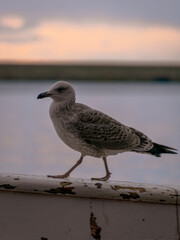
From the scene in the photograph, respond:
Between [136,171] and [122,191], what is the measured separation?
661cm

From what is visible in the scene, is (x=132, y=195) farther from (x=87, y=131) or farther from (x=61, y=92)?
(x=61, y=92)

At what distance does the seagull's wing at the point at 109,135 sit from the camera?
10.6ft

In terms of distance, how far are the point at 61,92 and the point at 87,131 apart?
0.86ft

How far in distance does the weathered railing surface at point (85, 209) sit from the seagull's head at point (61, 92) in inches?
19.3

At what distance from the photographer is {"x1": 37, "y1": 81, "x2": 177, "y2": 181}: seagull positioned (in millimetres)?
3096

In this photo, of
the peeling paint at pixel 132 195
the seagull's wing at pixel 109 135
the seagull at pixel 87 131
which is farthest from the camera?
the seagull's wing at pixel 109 135

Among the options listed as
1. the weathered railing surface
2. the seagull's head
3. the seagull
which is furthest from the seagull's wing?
the weathered railing surface

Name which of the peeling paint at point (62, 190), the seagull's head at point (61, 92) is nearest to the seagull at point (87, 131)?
the seagull's head at point (61, 92)

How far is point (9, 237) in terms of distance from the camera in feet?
9.50

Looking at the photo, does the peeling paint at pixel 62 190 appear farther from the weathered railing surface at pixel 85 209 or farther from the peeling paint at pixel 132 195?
the peeling paint at pixel 132 195

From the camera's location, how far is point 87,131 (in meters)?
3.18

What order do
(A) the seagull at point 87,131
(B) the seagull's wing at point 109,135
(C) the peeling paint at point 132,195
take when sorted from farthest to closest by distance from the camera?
(B) the seagull's wing at point 109,135
(A) the seagull at point 87,131
(C) the peeling paint at point 132,195

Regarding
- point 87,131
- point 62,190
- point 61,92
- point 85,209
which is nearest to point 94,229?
point 85,209

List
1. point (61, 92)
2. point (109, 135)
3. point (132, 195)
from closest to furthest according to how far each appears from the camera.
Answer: point (132, 195) < point (61, 92) < point (109, 135)
